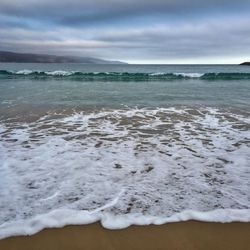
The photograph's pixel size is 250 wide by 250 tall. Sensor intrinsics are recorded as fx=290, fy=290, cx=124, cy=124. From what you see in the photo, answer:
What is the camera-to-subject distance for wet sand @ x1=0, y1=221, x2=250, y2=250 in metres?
2.60

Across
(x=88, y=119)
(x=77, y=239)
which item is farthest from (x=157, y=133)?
(x=77, y=239)

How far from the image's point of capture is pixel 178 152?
16.8ft

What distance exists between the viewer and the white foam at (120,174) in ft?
10.2

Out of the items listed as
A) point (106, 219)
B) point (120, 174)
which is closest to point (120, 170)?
point (120, 174)

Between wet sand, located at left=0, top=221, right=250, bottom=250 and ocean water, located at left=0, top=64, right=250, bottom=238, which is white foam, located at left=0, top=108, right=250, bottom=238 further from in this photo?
wet sand, located at left=0, top=221, right=250, bottom=250

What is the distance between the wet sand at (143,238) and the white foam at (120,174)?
0.37 ft

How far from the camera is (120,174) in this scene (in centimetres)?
411

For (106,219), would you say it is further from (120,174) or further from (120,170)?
(120,170)

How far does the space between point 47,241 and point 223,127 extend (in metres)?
5.53

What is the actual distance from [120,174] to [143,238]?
4.80 feet

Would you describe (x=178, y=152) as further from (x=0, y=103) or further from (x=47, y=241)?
(x=0, y=103)

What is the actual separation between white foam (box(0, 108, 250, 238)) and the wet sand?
11 centimetres

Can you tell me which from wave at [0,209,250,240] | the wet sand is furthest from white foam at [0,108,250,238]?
the wet sand

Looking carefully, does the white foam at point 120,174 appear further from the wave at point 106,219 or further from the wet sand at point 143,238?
the wet sand at point 143,238
